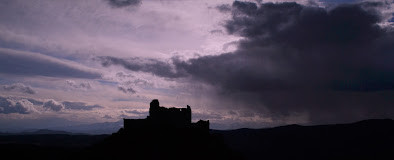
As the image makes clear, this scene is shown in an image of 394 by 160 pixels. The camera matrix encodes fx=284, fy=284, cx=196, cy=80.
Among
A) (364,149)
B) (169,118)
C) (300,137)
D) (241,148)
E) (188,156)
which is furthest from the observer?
(300,137)

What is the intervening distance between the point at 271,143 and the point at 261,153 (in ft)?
76.0

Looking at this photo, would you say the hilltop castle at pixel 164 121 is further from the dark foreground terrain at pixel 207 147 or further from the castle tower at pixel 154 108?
the dark foreground terrain at pixel 207 147

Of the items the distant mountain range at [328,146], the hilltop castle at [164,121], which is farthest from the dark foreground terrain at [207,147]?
the hilltop castle at [164,121]

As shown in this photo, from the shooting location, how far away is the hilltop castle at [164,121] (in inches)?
2386

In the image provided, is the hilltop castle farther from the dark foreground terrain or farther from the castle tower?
the dark foreground terrain

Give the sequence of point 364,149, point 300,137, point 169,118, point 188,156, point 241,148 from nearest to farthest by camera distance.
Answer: point 188,156 → point 169,118 → point 364,149 → point 241,148 → point 300,137

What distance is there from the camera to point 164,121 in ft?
215

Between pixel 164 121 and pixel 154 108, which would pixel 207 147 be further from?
pixel 154 108

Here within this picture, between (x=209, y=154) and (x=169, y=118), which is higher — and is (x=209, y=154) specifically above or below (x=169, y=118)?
below

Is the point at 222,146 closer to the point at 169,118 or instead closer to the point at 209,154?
the point at 209,154

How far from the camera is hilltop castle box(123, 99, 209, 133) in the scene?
199 feet

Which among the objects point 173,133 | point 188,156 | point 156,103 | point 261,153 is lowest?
point 261,153

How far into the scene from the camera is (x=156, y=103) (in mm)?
67000

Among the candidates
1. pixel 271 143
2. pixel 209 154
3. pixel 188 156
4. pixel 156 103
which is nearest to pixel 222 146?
pixel 209 154
